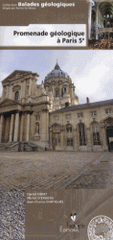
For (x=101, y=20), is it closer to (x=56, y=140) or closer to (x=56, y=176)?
(x=56, y=176)

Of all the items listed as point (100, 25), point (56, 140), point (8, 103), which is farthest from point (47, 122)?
point (100, 25)

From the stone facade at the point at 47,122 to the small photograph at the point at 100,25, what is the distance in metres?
8.92

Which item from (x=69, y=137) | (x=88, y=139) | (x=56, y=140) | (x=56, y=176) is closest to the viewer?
(x=56, y=176)

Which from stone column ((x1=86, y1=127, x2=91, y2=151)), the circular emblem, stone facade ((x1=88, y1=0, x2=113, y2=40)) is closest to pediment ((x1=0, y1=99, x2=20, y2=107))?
stone column ((x1=86, y1=127, x2=91, y2=151))

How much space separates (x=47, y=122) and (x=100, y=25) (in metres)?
12.6

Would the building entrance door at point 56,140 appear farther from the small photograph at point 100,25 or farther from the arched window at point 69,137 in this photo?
the small photograph at point 100,25

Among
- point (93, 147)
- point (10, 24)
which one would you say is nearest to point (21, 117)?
point (93, 147)

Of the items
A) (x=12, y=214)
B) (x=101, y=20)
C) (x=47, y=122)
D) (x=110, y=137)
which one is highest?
(x=101, y=20)

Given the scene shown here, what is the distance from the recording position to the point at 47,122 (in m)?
15.8

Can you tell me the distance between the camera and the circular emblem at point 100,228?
1867 mm

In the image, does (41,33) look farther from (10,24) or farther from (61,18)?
(10,24)

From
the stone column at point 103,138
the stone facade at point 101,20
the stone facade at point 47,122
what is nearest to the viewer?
the stone facade at point 101,20

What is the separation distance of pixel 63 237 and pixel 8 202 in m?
1.10

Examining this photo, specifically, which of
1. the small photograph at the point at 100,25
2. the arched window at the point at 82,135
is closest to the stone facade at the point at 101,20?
the small photograph at the point at 100,25
